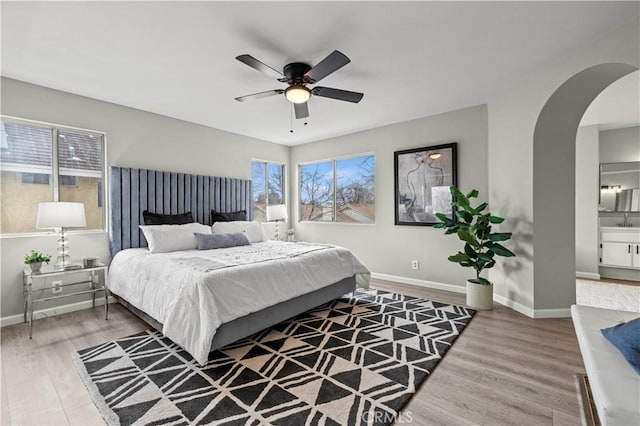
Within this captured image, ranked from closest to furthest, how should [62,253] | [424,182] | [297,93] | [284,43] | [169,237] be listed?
1. [284,43]
2. [297,93]
3. [62,253]
4. [169,237]
5. [424,182]

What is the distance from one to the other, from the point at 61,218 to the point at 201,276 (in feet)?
6.08

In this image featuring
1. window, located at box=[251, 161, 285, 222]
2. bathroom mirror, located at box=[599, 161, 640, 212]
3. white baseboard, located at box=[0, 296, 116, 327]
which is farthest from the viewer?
window, located at box=[251, 161, 285, 222]

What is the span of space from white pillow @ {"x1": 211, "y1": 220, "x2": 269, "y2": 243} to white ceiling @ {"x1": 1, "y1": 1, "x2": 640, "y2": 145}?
5.86 ft

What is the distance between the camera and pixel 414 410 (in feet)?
5.64

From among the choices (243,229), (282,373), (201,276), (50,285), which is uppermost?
(243,229)

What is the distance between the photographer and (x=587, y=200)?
193 inches

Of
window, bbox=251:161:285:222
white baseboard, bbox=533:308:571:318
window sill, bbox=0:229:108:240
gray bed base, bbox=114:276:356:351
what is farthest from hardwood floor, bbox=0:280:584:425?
window, bbox=251:161:285:222

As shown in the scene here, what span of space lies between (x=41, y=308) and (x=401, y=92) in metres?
4.90

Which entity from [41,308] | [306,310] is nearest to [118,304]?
[41,308]

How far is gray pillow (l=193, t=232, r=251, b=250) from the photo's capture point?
362 centimetres

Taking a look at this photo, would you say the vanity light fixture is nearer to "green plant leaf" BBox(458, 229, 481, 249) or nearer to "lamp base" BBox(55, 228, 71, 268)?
"green plant leaf" BBox(458, 229, 481, 249)

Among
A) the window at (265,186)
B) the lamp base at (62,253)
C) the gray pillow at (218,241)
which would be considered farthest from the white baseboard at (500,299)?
the lamp base at (62,253)

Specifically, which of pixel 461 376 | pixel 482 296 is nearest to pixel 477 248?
pixel 482 296

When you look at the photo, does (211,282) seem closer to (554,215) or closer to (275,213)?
(275,213)
